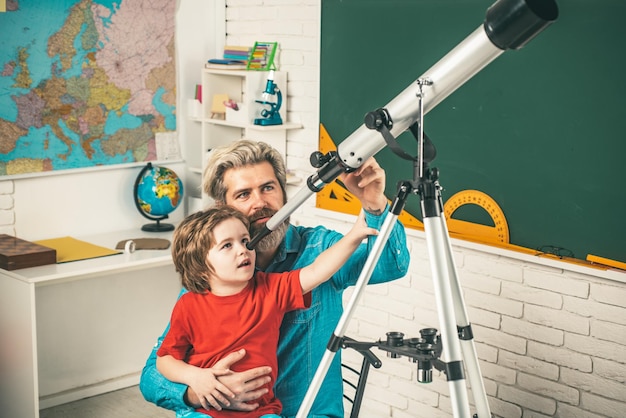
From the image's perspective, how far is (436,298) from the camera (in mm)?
1428

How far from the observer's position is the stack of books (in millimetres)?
3869

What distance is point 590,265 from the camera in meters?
2.73

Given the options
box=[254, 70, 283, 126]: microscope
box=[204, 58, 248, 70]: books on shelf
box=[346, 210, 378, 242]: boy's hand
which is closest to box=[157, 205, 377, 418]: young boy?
box=[346, 210, 378, 242]: boy's hand

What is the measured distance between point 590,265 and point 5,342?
88.1 inches

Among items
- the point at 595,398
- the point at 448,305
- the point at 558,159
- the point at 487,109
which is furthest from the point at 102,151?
the point at 448,305

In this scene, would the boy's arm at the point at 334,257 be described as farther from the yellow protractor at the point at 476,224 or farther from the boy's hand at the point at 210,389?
the yellow protractor at the point at 476,224

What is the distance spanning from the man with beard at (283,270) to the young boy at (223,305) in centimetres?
5

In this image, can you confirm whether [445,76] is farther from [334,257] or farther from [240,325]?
[240,325]

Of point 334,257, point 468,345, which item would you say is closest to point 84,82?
point 334,257

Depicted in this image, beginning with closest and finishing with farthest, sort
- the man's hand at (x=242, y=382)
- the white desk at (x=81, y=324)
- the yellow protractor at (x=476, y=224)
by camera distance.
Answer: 1. the man's hand at (x=242, y=382)
2. the yellow protractor at (x=476, y=224)
3. the white desk at (x=81, y=324)

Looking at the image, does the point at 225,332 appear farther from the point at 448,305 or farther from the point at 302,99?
the point at 302,99

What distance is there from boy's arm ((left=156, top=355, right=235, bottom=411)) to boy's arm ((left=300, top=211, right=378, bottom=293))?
11.5 inches

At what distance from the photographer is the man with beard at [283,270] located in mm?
1950

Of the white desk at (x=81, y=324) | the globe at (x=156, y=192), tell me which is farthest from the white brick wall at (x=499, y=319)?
the white desk at (x=81, y=324)
